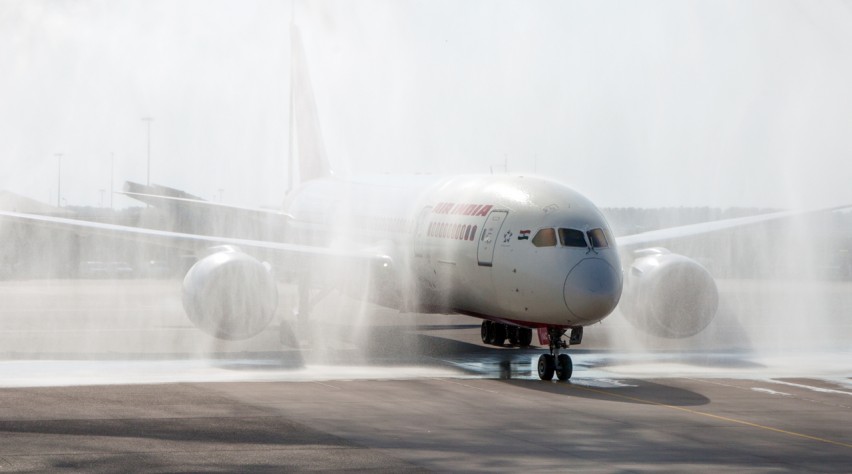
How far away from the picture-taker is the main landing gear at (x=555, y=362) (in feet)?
79.6

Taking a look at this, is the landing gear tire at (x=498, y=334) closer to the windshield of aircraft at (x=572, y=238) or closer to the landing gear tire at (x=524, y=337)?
the landing gear tire at (x=524, y=337)

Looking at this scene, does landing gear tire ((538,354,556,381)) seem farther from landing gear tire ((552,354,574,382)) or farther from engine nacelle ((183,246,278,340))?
engine nacelle ((183,246,278,340))

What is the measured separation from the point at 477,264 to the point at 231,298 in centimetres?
601

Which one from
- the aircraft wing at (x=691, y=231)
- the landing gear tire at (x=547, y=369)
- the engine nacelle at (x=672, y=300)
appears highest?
the aircraft wing at (x=691, y=231)

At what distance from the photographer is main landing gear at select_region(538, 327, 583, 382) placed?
2427cm

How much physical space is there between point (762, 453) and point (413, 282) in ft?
49.6

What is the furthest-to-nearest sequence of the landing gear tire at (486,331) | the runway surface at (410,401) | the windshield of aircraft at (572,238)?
the landing gear tire at (486,331) → the windshield of aircraft at (572,238) → the runway surface at (410,401)

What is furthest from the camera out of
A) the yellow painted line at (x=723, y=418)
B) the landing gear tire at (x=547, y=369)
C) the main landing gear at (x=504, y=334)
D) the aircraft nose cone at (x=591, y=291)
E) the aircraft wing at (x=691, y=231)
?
the aircraft wing at (x=691, y=231)

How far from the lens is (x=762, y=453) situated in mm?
16578

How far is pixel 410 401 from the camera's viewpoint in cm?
2103

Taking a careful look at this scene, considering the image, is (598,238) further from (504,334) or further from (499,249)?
(504,334)

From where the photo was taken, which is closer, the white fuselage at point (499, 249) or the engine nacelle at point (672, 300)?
the white fuselage at point (499, 249)

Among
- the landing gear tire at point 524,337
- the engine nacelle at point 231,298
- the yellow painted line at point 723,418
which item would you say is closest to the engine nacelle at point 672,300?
the landing gear tire at point 524,337

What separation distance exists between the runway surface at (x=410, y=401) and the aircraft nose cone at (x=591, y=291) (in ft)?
4.77
